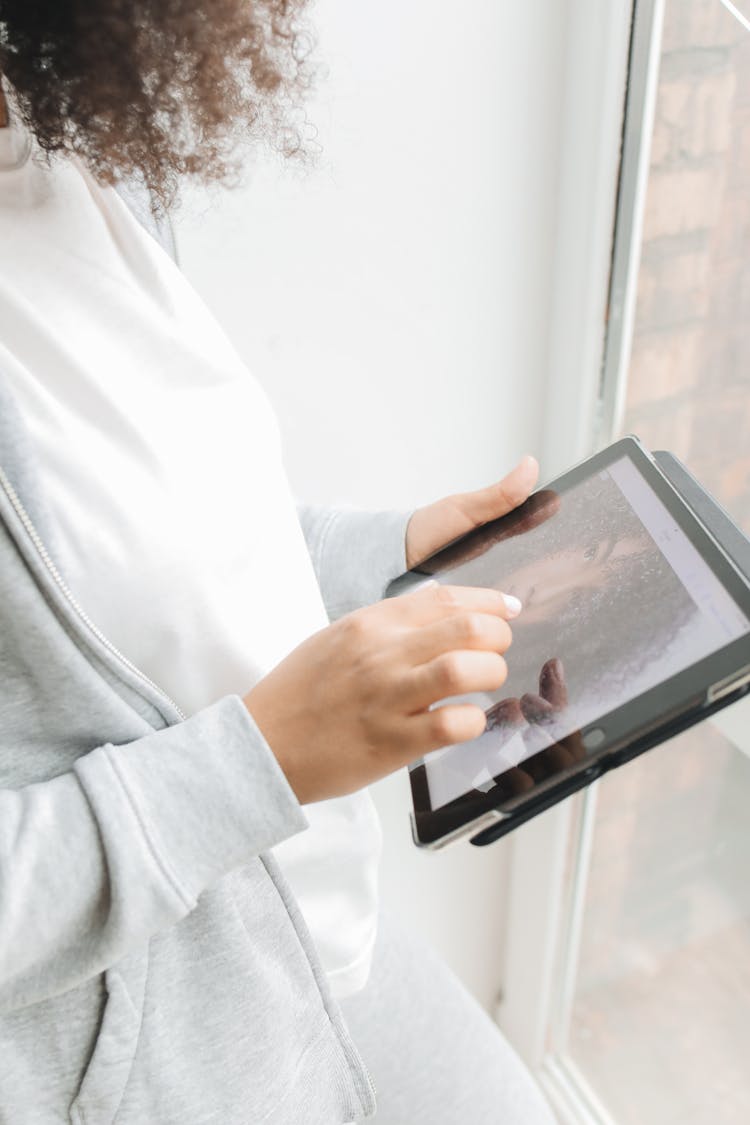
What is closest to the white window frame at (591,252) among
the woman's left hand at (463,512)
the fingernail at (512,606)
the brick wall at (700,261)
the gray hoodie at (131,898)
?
the brick wall at (700,261)

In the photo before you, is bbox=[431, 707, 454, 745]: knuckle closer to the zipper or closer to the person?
the person

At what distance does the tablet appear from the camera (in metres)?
0.43

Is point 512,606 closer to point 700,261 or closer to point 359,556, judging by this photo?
point 359,556

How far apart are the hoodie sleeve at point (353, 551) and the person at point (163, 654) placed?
5 centimetres

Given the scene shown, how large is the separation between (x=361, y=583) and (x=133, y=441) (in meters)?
0.24

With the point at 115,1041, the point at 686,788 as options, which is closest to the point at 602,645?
the point at 115,1041

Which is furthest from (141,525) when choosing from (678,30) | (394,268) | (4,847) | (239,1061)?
(678,30)

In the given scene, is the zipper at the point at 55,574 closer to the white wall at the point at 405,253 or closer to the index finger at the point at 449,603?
the index finger at the point at 449,603

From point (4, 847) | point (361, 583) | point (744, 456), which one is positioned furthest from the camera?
point (744, 456)

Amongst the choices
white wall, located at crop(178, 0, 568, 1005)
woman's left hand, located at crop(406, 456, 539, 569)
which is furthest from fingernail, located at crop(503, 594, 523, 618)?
white wall, located at crop(178, 0, 568, 1005)

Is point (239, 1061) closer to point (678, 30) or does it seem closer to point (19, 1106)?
point (19, 1106)

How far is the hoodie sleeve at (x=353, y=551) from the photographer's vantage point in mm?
688

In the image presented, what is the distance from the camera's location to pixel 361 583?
0.70 m

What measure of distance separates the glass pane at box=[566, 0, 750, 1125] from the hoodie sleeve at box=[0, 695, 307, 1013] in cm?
52
